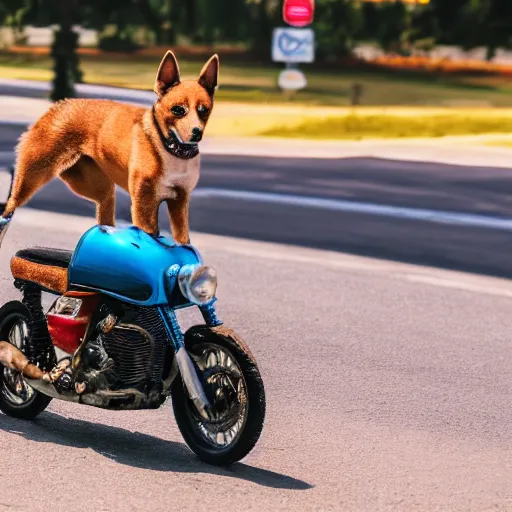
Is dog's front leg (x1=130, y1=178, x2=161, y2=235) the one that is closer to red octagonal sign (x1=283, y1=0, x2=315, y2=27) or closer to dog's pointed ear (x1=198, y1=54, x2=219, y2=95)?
dog's pointed ear (x1=198, y1=54, x2=219, y2=95)

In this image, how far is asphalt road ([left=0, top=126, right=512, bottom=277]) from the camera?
45.5 ft

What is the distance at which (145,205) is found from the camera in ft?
21.9

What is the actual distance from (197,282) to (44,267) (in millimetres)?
1105

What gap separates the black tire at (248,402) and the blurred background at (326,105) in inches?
260

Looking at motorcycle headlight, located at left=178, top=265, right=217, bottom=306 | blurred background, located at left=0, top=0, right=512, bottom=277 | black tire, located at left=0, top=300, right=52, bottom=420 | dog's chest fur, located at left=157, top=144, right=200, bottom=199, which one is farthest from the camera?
blurred background, located at left=0, top=0, right=512, bottom=277

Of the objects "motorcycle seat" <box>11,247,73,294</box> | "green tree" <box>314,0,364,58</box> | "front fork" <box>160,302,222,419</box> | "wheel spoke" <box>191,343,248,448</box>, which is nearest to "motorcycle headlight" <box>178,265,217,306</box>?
"front fork" <box>160,302,222,419</box>

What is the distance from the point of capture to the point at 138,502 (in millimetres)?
6098

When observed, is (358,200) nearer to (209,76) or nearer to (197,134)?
(209,76)

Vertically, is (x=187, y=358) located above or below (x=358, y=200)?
above

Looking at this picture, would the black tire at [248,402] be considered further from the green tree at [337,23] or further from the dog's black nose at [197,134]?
the green tree at [337,23]

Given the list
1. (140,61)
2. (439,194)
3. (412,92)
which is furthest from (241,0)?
→ (439,194)

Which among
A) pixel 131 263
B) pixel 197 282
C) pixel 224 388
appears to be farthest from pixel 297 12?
pixel 197 282

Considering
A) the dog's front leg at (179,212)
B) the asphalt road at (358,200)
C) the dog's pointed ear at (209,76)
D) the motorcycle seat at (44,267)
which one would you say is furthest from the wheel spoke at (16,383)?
the asphalt road at (358,200)

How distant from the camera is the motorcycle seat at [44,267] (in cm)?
676
